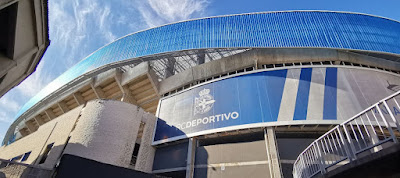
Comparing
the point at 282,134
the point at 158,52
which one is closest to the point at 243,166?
the point at 282,134

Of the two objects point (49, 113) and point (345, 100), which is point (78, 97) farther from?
point (345, 100)

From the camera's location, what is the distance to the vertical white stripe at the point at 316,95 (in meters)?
13.3

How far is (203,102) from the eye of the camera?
56.6ft

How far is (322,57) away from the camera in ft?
54.4

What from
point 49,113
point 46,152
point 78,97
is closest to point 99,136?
point 46,152

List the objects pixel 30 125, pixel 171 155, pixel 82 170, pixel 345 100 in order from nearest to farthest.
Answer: pixel 82 170
pixel 345 100
pixel 171 155
pixel 30 125

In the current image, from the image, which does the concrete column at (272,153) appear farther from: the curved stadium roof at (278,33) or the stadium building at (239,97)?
the curved stadium roof at (278,33)

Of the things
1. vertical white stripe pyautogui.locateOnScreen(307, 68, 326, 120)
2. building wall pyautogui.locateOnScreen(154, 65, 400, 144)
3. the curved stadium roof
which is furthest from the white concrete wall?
vertical white stripe pyautogui.locateOnScreen(307, 68, 326, 120)

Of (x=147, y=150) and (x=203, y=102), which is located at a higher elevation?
(x=203, y=102)

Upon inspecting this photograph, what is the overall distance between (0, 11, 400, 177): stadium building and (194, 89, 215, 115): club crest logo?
104 millimetres

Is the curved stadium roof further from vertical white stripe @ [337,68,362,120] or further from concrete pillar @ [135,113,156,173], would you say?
concrete pillar @ [135,113,156,173]

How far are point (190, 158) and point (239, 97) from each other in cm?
631

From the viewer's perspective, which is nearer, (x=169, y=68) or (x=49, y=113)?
(x=169, y=68)

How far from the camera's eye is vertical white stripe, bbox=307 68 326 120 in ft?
43.7
